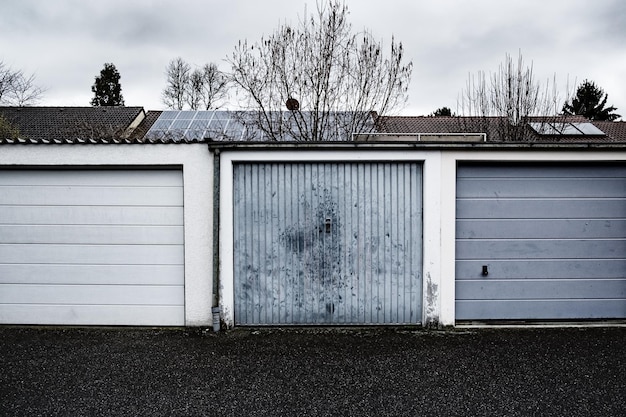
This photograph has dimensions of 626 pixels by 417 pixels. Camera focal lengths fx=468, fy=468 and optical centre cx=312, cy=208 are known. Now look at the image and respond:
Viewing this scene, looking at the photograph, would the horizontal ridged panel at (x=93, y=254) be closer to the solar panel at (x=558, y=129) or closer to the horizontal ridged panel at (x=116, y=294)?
the horizontal ridged panel at (x=116, y=294)

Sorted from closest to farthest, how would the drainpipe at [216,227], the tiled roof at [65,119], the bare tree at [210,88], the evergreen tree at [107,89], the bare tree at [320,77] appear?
the drainpipe at [216,227] → the bare tree at [320,77] → the tiled roof at [65,119] → the bare tree at [210,88] → the evergreen tree at [107,89]

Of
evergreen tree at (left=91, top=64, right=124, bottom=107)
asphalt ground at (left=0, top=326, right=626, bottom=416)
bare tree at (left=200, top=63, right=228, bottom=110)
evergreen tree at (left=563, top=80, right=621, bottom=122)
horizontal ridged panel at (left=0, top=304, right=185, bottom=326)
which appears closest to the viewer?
asphalt ground at (left=0, top=326, right=626, bottom=416)

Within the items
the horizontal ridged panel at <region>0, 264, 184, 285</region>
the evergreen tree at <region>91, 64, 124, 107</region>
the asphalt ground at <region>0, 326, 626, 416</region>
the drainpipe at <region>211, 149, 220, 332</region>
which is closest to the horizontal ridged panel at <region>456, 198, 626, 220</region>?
the asphalt ground at <region>0, 326, 626, 416</region>

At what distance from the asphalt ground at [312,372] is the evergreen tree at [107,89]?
40.5 m

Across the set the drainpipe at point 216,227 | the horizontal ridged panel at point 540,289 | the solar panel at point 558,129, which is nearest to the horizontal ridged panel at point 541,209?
the horizontal ridged panel at point 540,289

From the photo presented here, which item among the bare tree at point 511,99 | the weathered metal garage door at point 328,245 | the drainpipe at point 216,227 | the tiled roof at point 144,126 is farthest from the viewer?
the tiled roof at point 144,126

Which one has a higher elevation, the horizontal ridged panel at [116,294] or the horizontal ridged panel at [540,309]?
the horizontal ridged panel at [116,294]

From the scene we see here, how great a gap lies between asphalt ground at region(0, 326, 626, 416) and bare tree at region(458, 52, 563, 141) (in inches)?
358

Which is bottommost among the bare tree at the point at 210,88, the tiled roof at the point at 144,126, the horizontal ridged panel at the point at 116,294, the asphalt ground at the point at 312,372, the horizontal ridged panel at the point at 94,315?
the asphalt ground at the point at 312,372

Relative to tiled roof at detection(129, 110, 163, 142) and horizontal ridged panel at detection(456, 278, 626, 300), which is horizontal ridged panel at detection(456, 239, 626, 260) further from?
tiled roof at detection(129, 110, 163, 142)

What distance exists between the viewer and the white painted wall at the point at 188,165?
614 centimetres

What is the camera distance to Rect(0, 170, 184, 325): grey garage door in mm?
6316

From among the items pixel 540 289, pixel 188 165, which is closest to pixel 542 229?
pixel 540 289

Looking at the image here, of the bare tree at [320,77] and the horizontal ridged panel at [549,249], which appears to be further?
the bare tree at [320,77]
